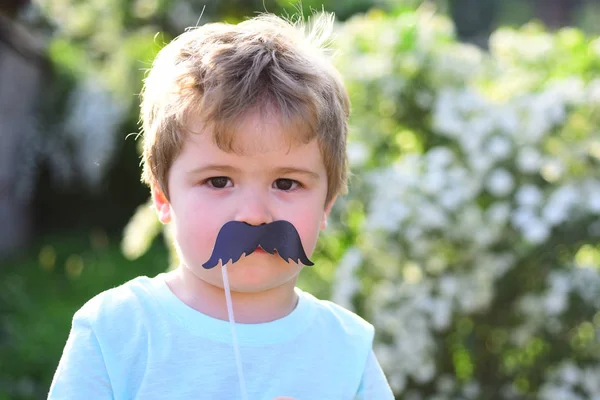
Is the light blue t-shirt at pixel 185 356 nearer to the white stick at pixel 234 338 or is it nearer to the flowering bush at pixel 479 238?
the white stick at pixel 234 338

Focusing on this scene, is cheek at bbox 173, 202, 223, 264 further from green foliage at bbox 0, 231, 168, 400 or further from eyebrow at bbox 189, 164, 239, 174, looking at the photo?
green foliage at bbox 0, 231, 168, 400

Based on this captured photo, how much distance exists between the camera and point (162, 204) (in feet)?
5.26

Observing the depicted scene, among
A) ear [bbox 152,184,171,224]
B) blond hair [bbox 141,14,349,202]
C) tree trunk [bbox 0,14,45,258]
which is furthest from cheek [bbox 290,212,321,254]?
tree trunk [bbox 0,14,45,258]

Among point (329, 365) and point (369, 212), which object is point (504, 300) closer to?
point (369, 212)

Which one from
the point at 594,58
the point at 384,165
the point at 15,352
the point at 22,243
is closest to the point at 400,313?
the point at 384,165

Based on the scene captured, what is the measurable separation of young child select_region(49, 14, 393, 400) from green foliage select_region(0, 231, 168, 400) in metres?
2.27

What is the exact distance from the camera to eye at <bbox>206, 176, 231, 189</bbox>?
147 cm

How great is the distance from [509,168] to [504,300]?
0.50m

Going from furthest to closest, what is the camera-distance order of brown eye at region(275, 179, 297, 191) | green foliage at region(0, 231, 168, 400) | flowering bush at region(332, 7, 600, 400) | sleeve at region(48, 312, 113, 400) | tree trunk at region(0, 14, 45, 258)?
1. tree trunk at region(0, 14, 45, 258)
2. green foliage at region(0, 231, 168, 400)
3. flowering bush at region(332, 7, 600, 400)
4. brown eye at region(275, 179, 297, 191)
5. sleeve at region(48, 312, 113, 400)

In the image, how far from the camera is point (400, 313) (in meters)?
3.17

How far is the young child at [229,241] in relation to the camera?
144cm

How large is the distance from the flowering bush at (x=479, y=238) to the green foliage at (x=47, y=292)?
5.07 feet

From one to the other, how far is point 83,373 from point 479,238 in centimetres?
199

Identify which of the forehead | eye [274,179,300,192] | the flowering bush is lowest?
the flowering bush
